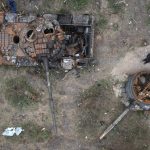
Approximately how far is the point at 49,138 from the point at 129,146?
379cm

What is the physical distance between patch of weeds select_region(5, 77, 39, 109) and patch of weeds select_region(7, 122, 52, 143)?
1.05 meters

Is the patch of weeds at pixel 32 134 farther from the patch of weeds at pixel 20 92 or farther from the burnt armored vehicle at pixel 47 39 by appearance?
the burnt armored vehicle at pixel 47 39

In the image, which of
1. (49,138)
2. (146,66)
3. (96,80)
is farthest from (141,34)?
(49,138)

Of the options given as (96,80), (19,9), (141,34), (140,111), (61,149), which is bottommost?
(61,149)

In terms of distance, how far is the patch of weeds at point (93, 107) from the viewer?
1814cm

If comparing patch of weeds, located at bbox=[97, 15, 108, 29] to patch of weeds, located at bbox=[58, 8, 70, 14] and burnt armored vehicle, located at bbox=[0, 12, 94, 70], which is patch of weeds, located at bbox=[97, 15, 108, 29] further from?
patch of weeds, located at bbox=[58, 8, 70, 14]

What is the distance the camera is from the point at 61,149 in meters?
18.3

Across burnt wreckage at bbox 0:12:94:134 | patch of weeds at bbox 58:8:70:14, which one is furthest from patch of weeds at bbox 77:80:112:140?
patch of weeds at bbox 58:8:70:14

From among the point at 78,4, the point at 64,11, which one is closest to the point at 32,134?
the point at 64,11

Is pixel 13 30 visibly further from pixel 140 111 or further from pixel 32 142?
pixel 140 111

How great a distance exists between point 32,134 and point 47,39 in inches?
181

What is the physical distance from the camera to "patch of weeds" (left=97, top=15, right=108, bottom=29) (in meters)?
18.0

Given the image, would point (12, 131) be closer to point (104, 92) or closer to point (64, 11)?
point (104, 92)

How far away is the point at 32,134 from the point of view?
1822 centimetres
